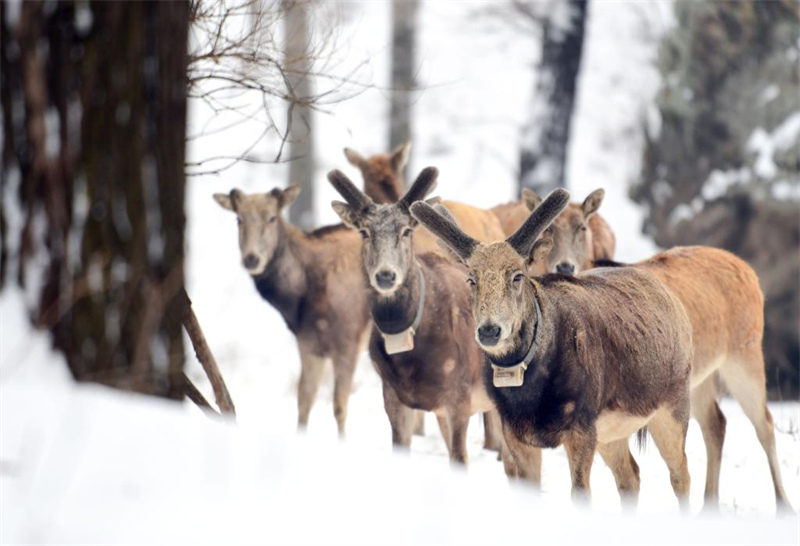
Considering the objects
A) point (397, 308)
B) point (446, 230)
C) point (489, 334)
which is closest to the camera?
point (489, 334)

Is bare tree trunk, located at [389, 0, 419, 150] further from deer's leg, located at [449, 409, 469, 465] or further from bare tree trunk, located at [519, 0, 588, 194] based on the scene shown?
deer's leg, located at [449, 409, 469, 465]

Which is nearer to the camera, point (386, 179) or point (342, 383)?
point (342, 383)

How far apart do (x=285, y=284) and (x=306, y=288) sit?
0.65 ft

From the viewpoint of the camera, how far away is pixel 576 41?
1549cm

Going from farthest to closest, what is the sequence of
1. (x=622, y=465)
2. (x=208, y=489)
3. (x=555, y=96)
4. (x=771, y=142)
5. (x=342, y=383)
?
(x=555, y=96) → (x=771, y=142) → (x=342, y=383) → (x=622, y=465) → (x=208, y=489)

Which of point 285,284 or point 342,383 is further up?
point 285,284

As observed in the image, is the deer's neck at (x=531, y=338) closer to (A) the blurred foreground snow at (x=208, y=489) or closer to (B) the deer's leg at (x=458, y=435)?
(B) the deer's leg at (x=458, y=435)

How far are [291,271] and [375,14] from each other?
20.5 metres

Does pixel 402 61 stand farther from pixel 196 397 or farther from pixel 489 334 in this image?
pixel 196 397

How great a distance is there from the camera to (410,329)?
7996mm

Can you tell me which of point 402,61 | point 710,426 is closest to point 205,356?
point 710,426

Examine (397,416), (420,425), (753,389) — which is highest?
(753,389)

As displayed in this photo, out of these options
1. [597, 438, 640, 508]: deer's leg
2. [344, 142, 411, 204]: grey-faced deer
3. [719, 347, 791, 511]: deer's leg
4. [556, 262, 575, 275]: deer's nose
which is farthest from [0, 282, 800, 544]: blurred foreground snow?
[344, 142, 411, 204]: grey-faced deer

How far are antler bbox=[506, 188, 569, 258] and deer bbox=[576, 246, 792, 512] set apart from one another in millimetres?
1596
